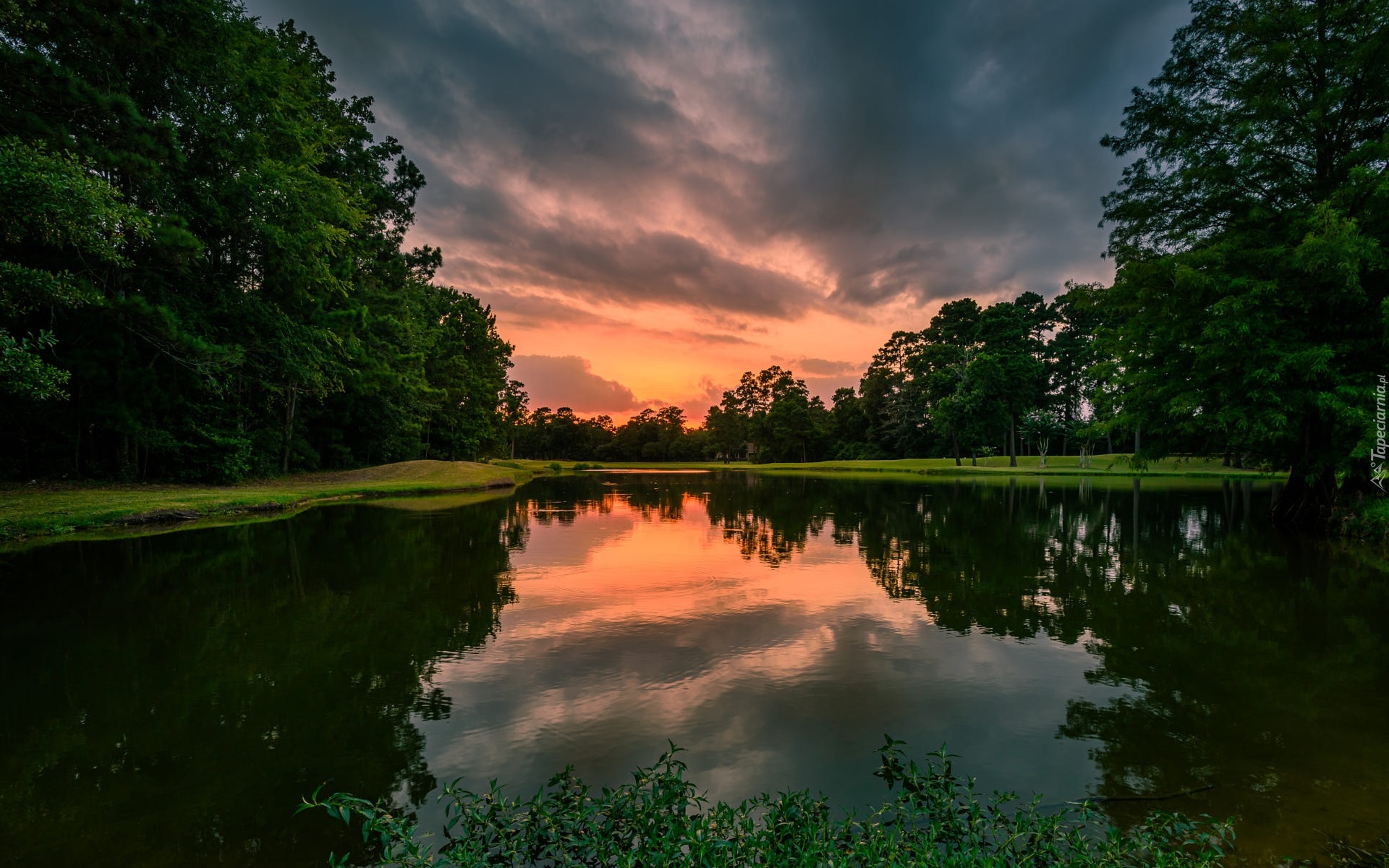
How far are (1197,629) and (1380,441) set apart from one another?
10.4 meters

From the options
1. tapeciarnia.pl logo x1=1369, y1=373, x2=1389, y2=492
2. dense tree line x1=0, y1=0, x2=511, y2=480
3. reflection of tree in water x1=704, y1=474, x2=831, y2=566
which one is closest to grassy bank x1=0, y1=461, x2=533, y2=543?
dense tree line x1=0, y1=0, x2=511, y2=480

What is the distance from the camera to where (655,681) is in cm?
571

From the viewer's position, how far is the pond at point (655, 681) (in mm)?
3746

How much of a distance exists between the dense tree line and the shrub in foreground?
13.2m

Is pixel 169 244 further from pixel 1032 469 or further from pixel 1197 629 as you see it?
pixel 1032 469

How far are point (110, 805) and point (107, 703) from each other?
6.85ft

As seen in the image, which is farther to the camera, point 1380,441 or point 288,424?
point 288,424

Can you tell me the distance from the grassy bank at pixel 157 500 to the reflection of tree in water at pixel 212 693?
153 inches

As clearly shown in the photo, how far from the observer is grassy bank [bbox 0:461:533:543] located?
543 inches

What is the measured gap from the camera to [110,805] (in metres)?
3.54

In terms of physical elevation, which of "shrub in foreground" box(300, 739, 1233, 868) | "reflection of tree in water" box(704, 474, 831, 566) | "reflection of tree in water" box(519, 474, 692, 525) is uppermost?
"shrub in foreground" box(300, 739, 1233, 868)

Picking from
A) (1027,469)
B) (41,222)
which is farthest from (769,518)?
(1027,469)

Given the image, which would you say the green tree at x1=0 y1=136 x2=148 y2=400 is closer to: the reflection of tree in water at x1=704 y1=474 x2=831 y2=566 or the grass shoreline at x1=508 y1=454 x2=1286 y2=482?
the reflection of tree in water at x1=704 y1=474 x2=831 y2=566

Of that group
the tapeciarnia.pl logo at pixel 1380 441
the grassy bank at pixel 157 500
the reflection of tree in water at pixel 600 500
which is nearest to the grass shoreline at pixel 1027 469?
the tapeciarnia.pl logo at pixel 1380 441
